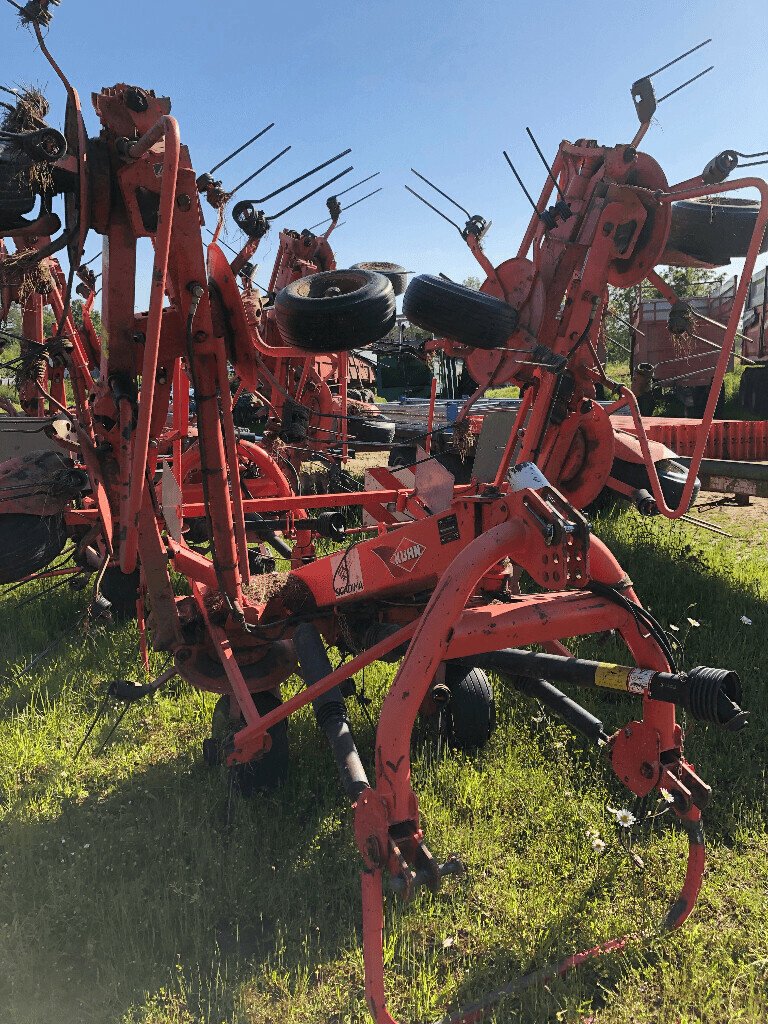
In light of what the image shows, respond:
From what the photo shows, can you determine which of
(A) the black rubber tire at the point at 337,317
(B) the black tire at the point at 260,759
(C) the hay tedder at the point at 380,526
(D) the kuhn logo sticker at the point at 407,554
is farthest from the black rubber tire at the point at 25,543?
(D) the kuhn logo sticker at the point at 407,554

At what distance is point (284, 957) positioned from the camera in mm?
2746

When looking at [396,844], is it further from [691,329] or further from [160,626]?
[691,329]

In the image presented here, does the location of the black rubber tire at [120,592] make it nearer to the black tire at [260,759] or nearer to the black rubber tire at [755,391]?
the black tire at [260,759]

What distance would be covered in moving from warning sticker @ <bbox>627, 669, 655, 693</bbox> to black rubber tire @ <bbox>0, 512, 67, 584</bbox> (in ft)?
10.5

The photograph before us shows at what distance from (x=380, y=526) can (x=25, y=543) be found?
197 cm

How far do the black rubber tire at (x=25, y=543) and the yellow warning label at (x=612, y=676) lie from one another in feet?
10.1

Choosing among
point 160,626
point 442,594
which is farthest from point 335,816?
point 442,594

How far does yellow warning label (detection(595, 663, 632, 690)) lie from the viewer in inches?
103

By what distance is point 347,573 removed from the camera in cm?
339

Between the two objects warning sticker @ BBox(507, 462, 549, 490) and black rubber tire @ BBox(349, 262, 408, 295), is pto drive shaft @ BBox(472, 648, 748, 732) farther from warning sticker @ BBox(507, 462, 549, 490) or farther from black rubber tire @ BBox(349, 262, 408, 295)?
black rubber tire @ BBox(349, 262, 408, 295)

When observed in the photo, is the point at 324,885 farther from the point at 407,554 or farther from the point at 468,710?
the point at 407,554

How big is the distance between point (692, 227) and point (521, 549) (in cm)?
248

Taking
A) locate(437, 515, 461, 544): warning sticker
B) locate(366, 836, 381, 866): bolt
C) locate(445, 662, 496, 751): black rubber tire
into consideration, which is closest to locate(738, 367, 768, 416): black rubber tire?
locate(445, 662, 496, 751): black rubber tire

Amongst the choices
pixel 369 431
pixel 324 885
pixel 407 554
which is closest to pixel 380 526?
pixel 407 554
